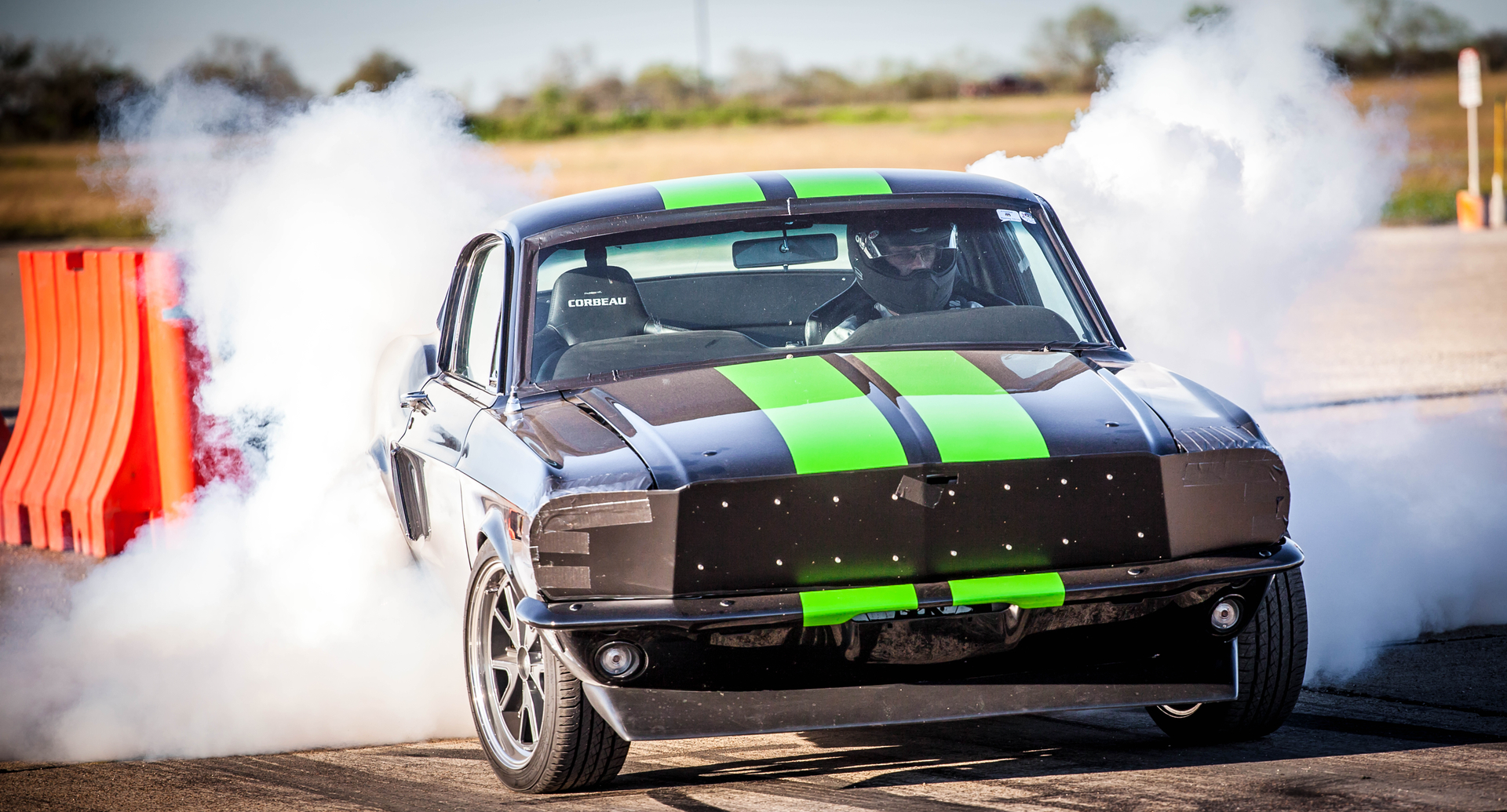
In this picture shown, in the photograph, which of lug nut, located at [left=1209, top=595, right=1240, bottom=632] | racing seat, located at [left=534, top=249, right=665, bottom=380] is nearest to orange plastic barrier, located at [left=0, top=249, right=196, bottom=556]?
racing seat, located at [left=534, top=249, right=665, bottom=380]

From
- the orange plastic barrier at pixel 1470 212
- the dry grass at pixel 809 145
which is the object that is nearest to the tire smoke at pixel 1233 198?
the orange plastic barrier at pixel 1470 212

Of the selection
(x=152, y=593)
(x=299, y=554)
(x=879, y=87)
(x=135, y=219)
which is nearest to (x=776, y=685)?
(x=299, y=554)

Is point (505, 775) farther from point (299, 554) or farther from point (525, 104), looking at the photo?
point (525, 104)

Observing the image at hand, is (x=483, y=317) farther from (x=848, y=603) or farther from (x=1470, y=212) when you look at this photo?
(x=1470, y=212)

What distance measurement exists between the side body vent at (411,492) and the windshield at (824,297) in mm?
691

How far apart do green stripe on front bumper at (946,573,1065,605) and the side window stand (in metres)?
1.57

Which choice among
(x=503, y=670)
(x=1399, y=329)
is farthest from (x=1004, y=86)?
(x=503, y=670)

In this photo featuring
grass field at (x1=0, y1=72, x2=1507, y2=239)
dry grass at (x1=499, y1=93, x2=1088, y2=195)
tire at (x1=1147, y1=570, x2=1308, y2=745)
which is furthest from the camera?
dry grass at (x1=499, y1=93, x2=1088, y2=195)

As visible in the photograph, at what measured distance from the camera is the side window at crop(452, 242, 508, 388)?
470 cm

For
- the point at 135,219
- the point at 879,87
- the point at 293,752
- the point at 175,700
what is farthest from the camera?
the point at 879,87

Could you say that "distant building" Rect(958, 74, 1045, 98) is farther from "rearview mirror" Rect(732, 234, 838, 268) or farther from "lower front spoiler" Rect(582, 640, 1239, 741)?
"lower front spoiler" Rect(582, 640, 1239, 741)

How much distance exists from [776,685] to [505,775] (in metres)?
0.83

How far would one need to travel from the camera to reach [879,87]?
71.3 m

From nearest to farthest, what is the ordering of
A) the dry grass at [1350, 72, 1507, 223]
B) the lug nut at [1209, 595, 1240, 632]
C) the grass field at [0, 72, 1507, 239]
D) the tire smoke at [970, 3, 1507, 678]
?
the lug nut at [1209, 595, 1240, 632] → the tire smoke at [970, 3, 1507, 678] → the dry grass at [1350, 72, 1507, 223] → the grass field at [0, 72, 1507, 239]
